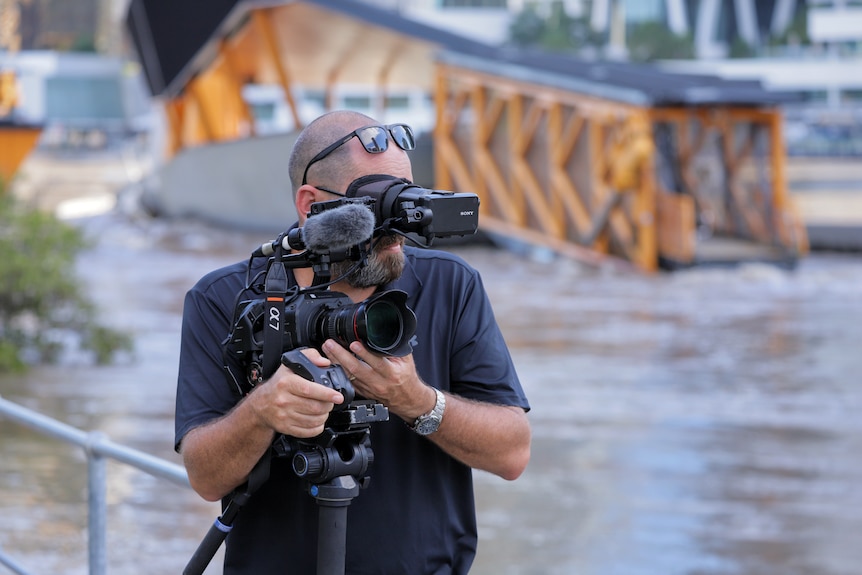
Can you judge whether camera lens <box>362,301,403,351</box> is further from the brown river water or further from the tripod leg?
the brown river water

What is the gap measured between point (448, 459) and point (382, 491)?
17 centimetres

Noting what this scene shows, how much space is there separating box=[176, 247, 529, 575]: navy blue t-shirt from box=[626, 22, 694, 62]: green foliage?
73500 mm

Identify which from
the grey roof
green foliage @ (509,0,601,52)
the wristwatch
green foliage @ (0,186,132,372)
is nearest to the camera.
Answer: the wristwatch

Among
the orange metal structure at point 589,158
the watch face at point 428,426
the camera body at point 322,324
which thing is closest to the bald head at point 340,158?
the camera body at point 322,324

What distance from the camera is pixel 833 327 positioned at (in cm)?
1594

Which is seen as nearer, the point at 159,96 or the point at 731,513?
the point at 731,513

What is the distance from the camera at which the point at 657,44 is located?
74.8 meters

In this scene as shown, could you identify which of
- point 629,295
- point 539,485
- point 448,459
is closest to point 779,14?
point 629,295

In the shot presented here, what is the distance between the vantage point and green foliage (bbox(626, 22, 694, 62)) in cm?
7406

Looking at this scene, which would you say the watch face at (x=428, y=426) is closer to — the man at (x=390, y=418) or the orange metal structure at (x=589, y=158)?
the man at (x=390, y=418)

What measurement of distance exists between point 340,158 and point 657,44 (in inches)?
2956

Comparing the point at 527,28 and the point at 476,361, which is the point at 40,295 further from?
the point at 527,28

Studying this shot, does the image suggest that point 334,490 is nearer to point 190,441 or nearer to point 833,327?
point 190,441

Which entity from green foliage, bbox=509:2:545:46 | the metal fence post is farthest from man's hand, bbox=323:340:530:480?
green foliage, bbox=509:2:545:46
